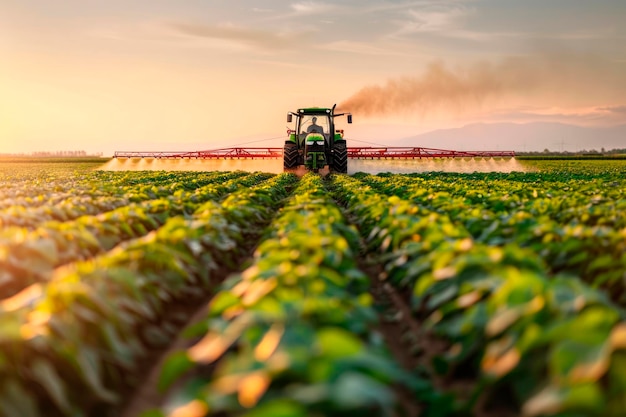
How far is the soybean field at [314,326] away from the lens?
2.56 m

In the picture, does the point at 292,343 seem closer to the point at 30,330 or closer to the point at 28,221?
the point at 30,330

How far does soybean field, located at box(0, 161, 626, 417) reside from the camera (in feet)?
8.40

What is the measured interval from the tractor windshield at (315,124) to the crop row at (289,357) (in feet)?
81.8

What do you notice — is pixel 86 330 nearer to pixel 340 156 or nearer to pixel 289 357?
pixel 289 357

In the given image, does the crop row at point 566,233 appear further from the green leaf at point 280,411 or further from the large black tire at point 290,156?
the large black tire at point 290,156

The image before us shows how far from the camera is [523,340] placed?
289cm

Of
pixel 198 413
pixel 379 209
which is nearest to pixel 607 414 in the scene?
pixel 198 413

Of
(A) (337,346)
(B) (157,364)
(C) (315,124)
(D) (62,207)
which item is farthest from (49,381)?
(C) (315,124)

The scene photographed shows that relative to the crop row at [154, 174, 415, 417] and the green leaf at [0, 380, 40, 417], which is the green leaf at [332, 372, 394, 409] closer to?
the crop row at [154, 174, 415, 417]

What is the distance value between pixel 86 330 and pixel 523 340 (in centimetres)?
282

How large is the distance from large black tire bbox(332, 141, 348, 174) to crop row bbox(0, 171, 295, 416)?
23095 mm

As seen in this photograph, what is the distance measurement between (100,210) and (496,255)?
874cm

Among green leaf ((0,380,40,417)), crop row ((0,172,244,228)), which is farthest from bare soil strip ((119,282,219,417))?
crop row ((0,172,244,228))

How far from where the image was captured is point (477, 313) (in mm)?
3512
